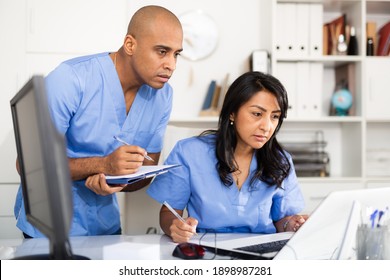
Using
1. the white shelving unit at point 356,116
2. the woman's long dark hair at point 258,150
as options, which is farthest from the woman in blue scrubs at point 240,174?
the white shelving unit at point 356,116

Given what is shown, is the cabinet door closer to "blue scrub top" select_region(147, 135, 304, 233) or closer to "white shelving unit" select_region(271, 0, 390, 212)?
"white shelving unit" select_region(271, 0, 390, 212)

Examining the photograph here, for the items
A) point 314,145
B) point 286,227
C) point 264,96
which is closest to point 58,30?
point 264,96

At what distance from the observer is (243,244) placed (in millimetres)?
813

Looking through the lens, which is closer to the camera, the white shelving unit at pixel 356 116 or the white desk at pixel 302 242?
the white desk at pixel 302 242

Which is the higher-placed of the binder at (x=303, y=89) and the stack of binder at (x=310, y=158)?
the binder at (x=303, y=89)

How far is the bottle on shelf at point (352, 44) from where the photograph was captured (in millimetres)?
1672

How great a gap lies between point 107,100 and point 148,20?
0.68 ft

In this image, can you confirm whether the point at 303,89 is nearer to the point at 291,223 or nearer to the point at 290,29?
the point at 290,29

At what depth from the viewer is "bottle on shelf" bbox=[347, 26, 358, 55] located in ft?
5.49

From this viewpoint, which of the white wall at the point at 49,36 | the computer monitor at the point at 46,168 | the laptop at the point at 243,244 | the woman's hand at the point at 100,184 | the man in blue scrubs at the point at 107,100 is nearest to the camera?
the computer monitor at the point at 46,168

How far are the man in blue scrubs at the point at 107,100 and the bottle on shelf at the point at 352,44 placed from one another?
0.92 metres

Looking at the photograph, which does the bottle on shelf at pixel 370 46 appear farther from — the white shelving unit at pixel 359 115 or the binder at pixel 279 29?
the binder at pixel 279 29

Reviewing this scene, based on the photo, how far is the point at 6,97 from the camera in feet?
3.66
